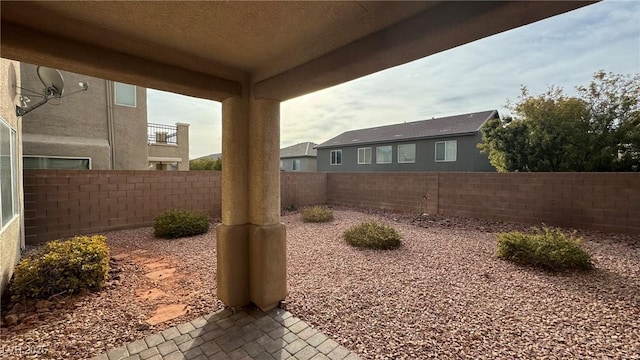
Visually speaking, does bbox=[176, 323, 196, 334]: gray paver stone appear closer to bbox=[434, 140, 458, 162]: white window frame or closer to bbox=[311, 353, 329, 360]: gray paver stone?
bbox=[311, 353, 329, 360]: gray paver stone

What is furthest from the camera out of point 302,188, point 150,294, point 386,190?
point 302,188

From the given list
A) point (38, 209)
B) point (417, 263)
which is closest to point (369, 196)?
point (417, 263)

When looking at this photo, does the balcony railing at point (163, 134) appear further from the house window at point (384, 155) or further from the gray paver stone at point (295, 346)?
the gray paver stone at point (295, 346)

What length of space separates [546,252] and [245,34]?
537cm

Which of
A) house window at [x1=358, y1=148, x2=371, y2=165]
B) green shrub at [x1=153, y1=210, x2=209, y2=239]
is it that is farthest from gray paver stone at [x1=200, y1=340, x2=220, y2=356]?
house window at [x1=358, y1=148, x2=371, y2=165]

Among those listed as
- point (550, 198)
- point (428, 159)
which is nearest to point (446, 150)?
point (428, 159)

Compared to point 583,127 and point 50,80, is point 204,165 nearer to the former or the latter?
point 50,80

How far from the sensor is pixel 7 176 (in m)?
3.65

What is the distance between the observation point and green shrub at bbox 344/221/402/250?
5.44 m

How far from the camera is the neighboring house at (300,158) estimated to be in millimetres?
25188

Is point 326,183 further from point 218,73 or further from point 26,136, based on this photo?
point 26,136

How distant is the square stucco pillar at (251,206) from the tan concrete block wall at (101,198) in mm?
5426

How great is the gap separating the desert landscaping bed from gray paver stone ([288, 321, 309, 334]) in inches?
4.5

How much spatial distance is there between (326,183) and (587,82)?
32.8 feet
